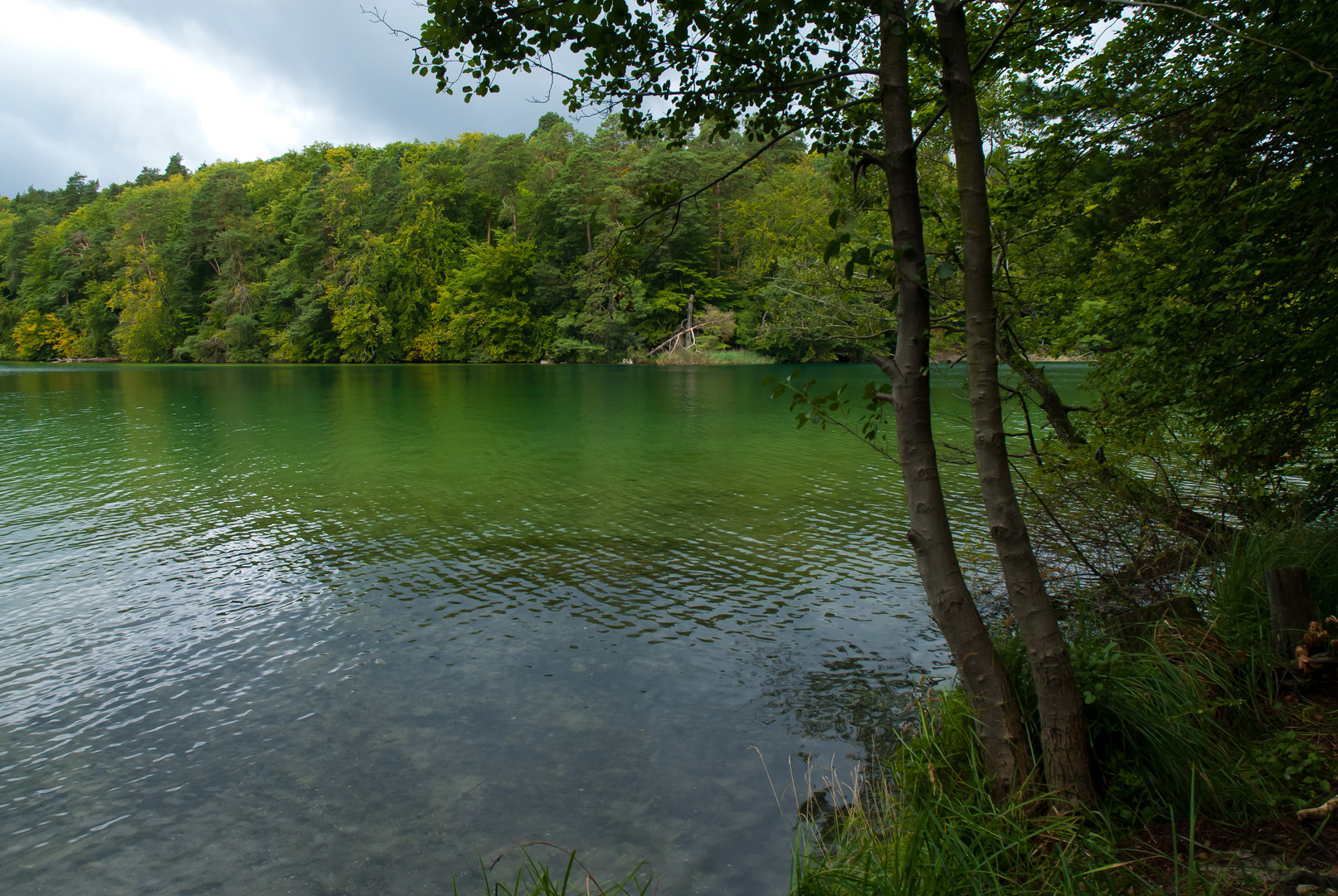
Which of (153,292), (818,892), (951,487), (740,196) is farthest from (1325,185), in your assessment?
(153,292)

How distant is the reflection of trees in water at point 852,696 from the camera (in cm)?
534

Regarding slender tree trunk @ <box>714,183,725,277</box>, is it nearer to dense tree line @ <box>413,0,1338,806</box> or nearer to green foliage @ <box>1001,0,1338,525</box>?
dense tree line @ <box>413,0,1338,806</box>

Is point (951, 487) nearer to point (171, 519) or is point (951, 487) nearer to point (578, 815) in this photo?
point (578, 815)

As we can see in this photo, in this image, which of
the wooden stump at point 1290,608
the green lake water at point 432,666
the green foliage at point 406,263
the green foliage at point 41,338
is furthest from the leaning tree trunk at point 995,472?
the green foliage at point 41,338

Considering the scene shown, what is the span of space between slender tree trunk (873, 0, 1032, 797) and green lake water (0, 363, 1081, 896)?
143 centimetres

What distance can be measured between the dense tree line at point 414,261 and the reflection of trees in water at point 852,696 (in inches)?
1869

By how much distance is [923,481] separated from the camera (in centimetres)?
330

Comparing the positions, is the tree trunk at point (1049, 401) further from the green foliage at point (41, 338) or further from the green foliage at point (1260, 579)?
the green foliage at point (41, 338)

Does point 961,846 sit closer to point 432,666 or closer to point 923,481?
point 923,481

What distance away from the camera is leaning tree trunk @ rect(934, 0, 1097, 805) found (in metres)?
2.96

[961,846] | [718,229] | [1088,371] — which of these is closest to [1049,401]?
[1088,371]

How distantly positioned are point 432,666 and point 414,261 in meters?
64.9

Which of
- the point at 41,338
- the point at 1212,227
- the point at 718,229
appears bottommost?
the point at 1212,227

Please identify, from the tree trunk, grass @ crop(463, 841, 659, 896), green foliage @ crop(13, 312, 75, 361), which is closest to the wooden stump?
the tree trunk
